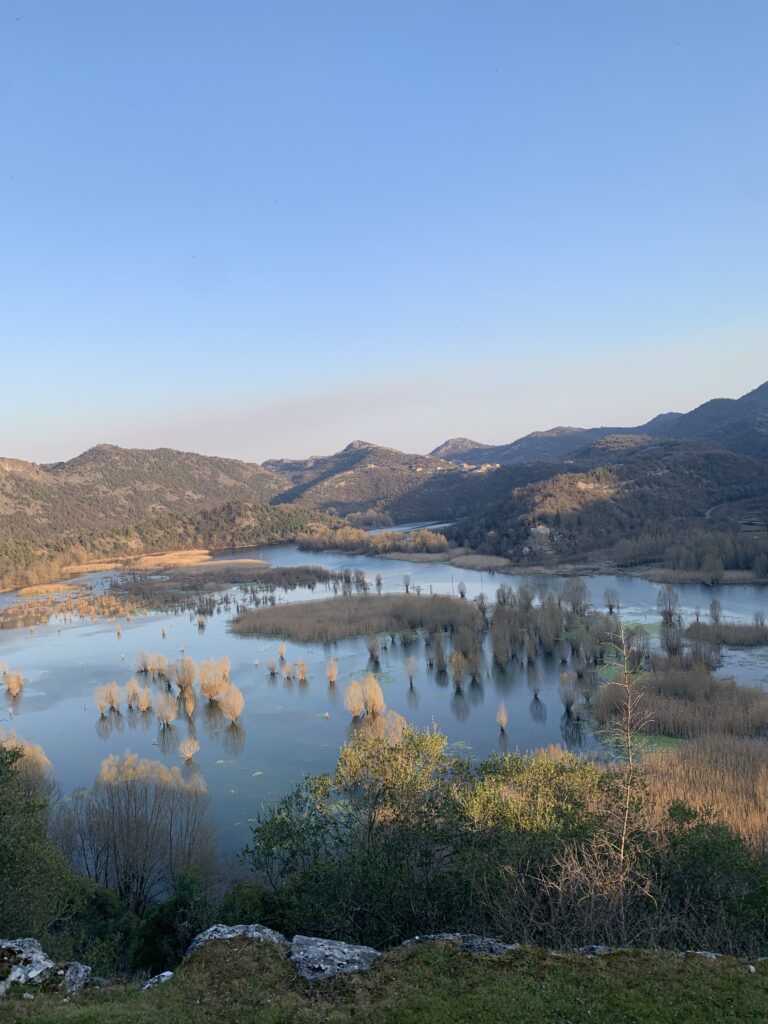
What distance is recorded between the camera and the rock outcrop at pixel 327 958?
422 inches

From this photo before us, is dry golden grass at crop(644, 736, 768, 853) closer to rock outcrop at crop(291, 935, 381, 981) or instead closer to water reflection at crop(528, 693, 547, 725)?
water reflection at crop(528, 693, 547, 725)

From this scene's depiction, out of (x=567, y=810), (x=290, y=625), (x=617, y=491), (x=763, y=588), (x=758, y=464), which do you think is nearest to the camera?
(x=567, y=810)

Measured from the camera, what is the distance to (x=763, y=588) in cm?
7244

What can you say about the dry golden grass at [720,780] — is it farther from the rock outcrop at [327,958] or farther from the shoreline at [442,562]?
the shoreline at [442,562]

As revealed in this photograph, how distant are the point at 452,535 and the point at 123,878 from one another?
371ft

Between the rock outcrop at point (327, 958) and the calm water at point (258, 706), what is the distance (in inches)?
622

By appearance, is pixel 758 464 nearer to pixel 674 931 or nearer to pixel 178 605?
pixel 178 605

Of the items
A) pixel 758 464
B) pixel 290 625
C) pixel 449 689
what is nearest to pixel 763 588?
pixel 449 689

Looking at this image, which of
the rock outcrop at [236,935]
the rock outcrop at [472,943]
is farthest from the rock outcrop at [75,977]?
the rock outcrop at [472,943]

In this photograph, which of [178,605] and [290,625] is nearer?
[290,625]

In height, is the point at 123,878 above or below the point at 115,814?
below

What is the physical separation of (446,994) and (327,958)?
7.41 ft

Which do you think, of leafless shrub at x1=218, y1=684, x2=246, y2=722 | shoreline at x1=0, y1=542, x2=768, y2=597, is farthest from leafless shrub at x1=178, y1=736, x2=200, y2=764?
shoreline at x1=0, y1=542, x2=768, y2=597

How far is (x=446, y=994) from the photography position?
32.4ft
